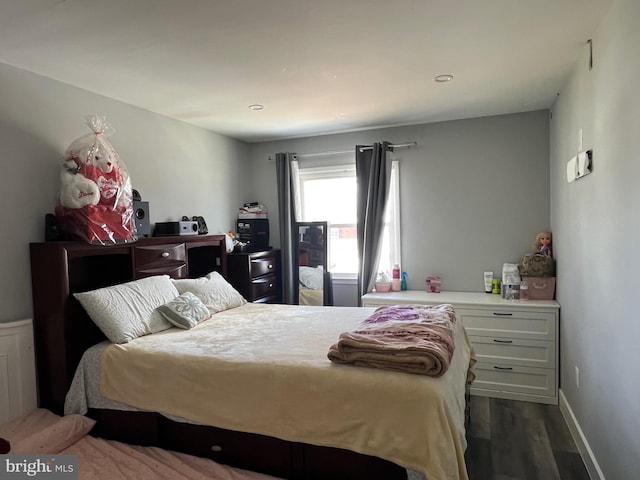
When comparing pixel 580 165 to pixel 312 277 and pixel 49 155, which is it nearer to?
pixel 312 277

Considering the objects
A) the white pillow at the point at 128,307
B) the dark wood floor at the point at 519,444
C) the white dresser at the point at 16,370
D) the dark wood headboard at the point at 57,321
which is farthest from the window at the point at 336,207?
the white dresser at the point at 16,370

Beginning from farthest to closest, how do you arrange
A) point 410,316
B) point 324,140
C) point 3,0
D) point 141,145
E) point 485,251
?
point 324,140, point 485,251, point 141,145, point 410,316, point 3,0

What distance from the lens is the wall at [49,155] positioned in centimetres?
241

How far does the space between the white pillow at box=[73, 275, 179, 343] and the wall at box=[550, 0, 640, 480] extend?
253cm

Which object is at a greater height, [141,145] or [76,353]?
[141,145]

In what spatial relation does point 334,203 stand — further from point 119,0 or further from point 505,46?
point 119,0

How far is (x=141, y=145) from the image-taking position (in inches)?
131

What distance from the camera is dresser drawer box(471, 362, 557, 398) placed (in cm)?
327

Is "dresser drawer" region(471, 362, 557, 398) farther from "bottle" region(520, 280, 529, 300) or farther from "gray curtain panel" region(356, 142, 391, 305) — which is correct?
"gray curtain panel" region(356, 142, 391, 305)

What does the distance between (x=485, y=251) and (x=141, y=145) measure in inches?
126

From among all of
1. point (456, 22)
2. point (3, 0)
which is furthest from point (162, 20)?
point (456, 22)

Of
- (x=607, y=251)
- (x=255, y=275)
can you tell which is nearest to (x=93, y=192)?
(x=255, y=275)

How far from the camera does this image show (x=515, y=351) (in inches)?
132

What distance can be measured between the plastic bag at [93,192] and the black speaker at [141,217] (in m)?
0.27
